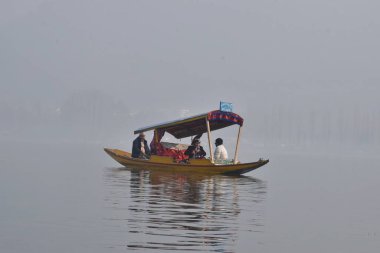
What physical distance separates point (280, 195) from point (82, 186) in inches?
374

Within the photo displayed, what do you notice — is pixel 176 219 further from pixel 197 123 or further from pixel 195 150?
pixel 197 123

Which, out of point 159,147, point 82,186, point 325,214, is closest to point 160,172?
point 159,147

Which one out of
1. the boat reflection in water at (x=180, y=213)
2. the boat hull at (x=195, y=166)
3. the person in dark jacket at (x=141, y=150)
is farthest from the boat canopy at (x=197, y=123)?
the boat reflection in water at (x=180, y=213)

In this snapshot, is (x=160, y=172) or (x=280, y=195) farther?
(x=160, y=172)

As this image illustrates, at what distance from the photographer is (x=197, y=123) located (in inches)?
1608

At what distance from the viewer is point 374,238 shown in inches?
727

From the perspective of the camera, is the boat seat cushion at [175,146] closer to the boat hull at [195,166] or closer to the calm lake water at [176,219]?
the boat hull at [195,166]

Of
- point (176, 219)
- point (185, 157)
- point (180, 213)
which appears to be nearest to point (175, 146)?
point (185, 157)

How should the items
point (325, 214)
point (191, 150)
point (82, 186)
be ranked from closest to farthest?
point (325, 214), point (82, 186), point (191, 150)

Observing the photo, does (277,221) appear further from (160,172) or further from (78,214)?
(160,172)

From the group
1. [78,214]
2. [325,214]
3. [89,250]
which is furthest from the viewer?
[325,214]

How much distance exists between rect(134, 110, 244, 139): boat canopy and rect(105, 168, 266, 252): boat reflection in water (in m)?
4.81

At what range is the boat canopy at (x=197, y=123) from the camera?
1521 inches

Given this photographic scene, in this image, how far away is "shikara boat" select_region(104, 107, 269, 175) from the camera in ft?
124
